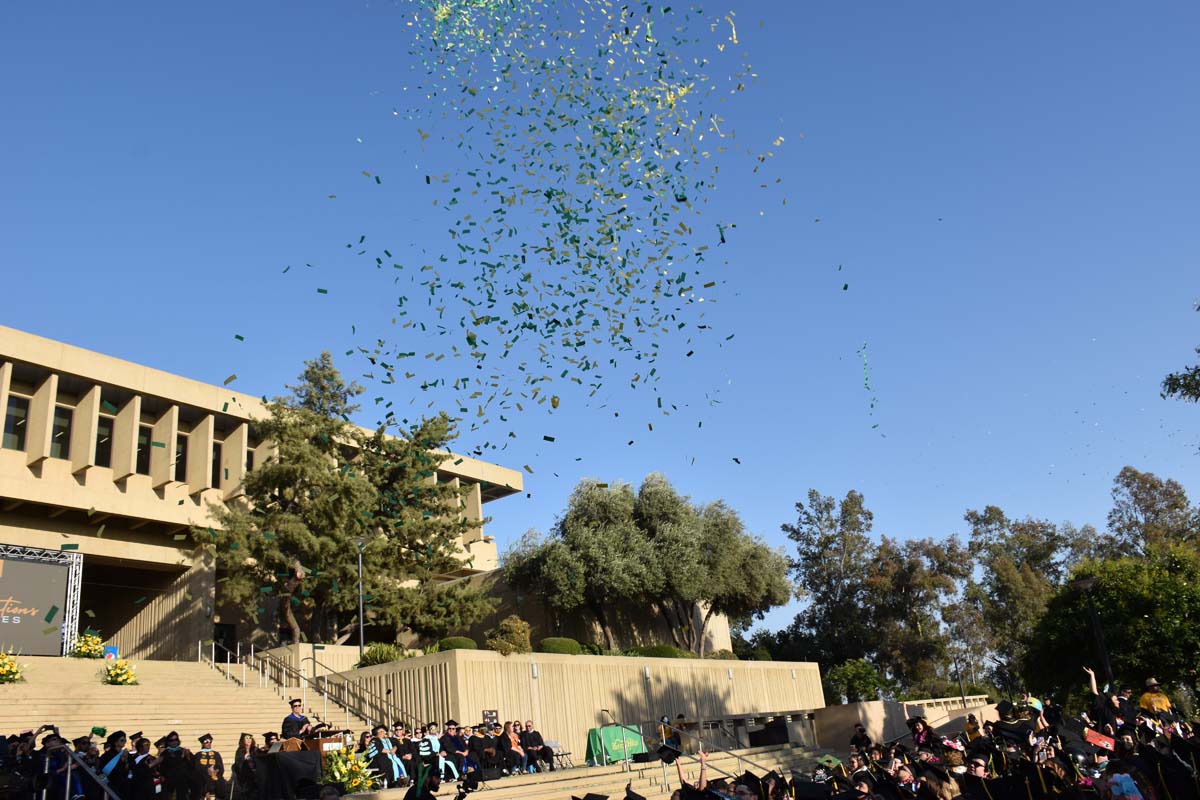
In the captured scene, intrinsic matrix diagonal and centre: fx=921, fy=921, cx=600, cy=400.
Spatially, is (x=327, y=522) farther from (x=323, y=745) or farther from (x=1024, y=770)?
(x=1024, y=770)

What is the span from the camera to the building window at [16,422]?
27.6 m

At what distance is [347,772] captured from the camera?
13.2m

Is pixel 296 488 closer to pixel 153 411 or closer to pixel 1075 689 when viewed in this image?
pixel 153 411

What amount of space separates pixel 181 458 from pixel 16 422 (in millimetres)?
5463

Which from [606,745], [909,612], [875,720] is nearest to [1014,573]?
[909,612]

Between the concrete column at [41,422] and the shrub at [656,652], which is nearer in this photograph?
the concrete column at [41,422]

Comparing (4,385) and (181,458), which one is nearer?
(4,385)

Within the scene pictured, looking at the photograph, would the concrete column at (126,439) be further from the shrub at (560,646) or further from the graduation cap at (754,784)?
the graduation cap at (754,784)

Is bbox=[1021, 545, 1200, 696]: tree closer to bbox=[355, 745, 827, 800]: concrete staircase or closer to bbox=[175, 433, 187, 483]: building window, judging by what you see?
bbox=[355, 745, 827, 800]: concrete staircase

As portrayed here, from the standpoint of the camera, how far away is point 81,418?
94.3ft

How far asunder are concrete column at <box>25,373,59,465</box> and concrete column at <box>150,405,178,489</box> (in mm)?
3634

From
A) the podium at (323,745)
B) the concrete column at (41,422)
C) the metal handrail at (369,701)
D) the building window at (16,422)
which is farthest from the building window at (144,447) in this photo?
the podium at (323,745)

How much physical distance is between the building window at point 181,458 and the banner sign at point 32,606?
6.52 metres

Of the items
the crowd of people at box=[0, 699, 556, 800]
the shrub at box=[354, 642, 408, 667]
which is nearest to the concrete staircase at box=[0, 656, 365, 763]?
the crowd of people at box=[0, 699, 556, 800]
